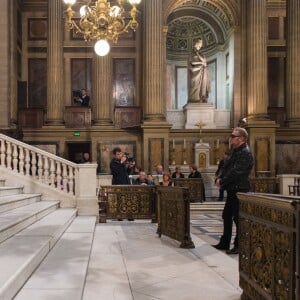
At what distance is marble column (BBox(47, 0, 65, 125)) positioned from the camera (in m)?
18.9

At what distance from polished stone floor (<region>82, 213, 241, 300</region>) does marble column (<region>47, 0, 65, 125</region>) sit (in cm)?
1160

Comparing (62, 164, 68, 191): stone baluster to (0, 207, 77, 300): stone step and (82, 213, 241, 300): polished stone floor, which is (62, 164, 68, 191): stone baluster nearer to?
(82, 213, 241, 300): polished stone floor

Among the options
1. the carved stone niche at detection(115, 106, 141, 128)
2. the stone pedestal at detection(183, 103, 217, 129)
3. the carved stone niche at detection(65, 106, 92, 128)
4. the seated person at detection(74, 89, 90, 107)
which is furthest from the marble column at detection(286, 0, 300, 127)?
the seated person at detection(74, 89, 90, 107)

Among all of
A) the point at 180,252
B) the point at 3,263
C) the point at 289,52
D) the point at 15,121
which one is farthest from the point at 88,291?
the point at 289,52

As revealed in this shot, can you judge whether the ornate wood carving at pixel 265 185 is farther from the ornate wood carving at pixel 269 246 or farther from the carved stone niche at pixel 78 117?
the ornate wood carving at pixel 269 246

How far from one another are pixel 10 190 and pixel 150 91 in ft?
31.2

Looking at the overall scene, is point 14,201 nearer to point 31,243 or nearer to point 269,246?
point 31,243

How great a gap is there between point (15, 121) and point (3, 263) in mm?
15642

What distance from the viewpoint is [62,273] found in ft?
15.3

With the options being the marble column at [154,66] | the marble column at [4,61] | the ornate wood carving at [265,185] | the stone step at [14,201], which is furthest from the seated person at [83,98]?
the stone step at [14,201]

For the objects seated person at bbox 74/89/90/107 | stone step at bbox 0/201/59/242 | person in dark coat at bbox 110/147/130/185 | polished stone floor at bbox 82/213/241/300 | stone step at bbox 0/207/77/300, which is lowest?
polished stone floor at bbox 82/213/241/300

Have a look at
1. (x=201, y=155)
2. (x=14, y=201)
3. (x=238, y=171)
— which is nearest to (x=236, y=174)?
(x=238, y=171)

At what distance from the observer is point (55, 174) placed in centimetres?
1174

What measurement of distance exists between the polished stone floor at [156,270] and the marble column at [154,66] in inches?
414
